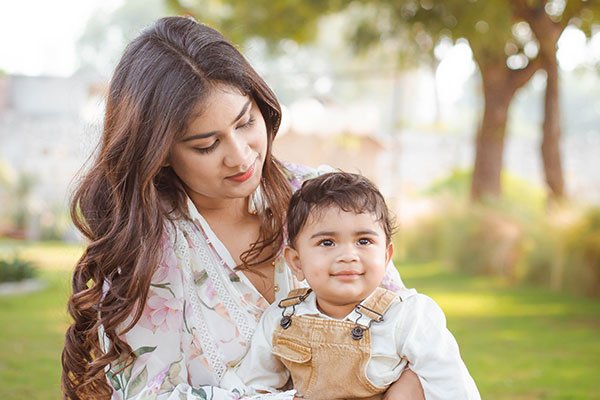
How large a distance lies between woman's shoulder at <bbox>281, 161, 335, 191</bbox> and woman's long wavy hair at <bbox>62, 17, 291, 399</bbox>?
0.15 m

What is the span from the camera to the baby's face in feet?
7.84

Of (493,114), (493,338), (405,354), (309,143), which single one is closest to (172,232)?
(405,354)

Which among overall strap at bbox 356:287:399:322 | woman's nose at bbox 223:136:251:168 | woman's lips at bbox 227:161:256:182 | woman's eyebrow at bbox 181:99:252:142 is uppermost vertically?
woman's eyebrow at bbox 181:99:252:142

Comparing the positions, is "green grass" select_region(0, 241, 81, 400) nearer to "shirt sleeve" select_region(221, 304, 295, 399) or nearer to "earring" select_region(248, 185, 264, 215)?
"earring" select_region(248, 185, 264, 215)

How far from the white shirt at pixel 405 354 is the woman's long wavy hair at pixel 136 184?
11.4 inches

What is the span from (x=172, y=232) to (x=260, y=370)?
454 mm

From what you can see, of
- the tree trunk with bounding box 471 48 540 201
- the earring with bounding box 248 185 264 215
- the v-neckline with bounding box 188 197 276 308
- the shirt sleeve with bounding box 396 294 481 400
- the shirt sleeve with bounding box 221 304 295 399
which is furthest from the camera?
the tree trunk with bounding box 471 48 540 201

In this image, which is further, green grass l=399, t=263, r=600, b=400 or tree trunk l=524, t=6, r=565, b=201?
tree trunk l=524, t=6, r=565, b=201

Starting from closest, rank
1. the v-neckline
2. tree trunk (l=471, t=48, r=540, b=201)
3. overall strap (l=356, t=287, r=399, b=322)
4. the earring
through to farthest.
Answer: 1. overall strap (l=356, t=287, r=399, b=322)
2. the v-neckline
3. the earring
4. tree trunk (l=471, t=48, r=540, b=201)

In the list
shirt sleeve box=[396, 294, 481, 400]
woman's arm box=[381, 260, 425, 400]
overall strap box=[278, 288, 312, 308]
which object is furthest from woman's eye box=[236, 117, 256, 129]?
woman's arm box=[381, 260, 425, 400]

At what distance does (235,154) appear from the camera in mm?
2486

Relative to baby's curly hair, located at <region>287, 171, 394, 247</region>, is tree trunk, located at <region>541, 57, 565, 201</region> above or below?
above

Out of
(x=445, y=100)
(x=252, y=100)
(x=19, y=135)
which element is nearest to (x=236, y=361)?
(x=252, y=100)

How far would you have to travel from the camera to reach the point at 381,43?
47.0 ft
